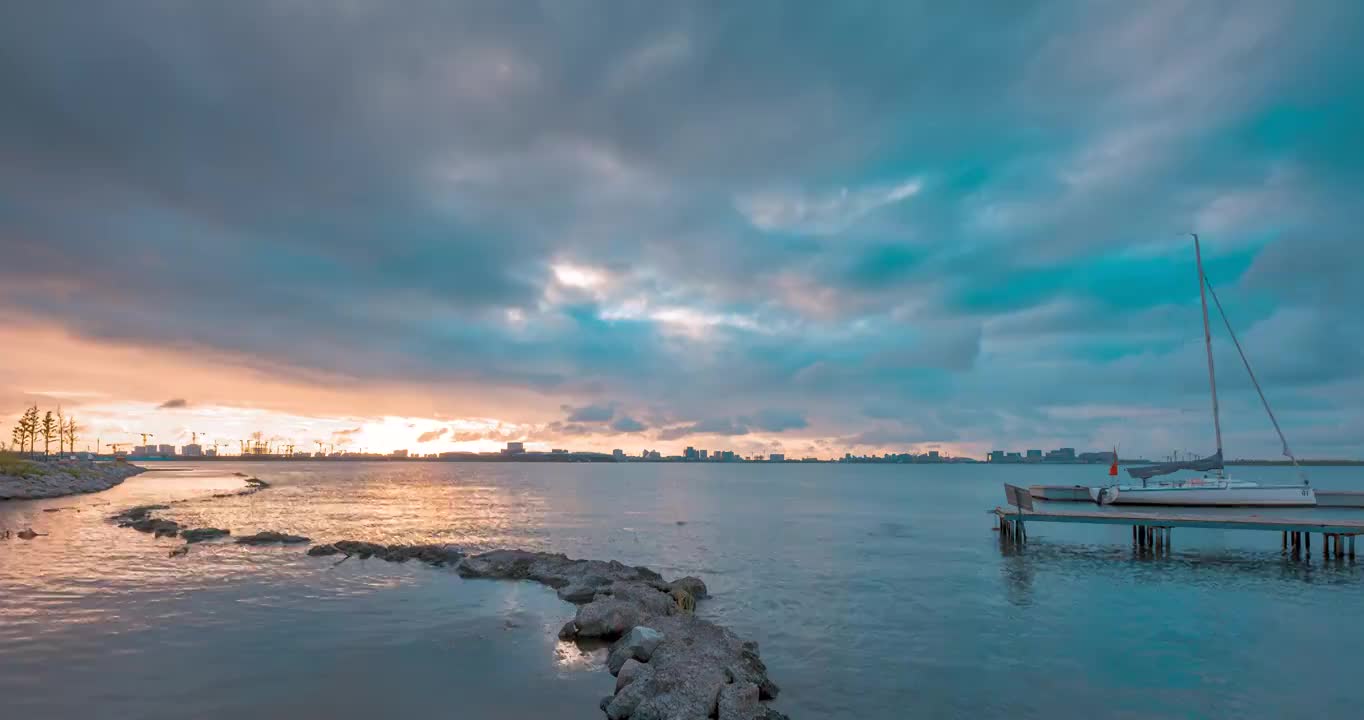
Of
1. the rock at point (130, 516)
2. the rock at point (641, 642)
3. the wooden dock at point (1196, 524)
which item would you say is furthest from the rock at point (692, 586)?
the rock at point (130, 516)

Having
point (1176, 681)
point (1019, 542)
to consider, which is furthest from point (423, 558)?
point (1019, 542)

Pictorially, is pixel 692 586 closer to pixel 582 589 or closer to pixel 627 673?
pixel 582 589

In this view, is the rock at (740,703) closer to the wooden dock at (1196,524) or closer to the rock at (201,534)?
the wooden dock at (1196,524)

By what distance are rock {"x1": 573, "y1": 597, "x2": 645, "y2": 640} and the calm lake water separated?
1173 mm

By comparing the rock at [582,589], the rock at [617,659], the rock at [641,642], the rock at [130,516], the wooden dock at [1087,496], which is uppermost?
the rock at [641,642]

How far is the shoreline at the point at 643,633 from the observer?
13.5 metres

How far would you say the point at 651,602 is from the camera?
22375 mm

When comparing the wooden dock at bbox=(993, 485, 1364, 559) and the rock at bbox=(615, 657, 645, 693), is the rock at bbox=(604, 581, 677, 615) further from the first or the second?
the wooden dock at bbox=(993, 485, 1364, 559)

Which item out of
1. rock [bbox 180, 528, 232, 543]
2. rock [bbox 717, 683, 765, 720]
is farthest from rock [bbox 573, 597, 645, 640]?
rock [bbox 180, 528, 232, 543]

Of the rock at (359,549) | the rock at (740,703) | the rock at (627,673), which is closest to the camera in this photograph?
the rock at (740,703)

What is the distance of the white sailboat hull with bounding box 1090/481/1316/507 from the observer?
2237 inches

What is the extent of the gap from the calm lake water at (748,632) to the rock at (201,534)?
6.03 feet

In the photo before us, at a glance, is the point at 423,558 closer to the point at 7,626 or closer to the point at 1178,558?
the point at 7,626

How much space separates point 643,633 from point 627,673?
8.04 feet
